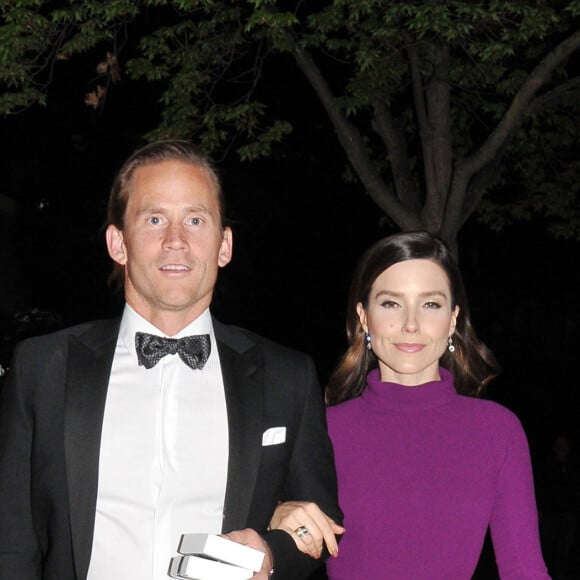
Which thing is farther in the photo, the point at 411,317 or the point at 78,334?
the point at 411,317

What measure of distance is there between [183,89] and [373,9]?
244cm

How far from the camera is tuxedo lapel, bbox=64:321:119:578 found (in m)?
2.70

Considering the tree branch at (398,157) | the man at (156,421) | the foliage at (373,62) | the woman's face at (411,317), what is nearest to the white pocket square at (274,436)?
the man at (156,421)

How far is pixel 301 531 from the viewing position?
289 cm

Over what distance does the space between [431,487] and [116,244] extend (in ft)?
4.71

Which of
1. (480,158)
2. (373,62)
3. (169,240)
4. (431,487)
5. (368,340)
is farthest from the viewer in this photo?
(480,158)

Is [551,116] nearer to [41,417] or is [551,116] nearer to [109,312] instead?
[41,417]

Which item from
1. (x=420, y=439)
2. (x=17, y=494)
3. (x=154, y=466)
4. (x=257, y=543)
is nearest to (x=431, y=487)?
(x=420, y=439)

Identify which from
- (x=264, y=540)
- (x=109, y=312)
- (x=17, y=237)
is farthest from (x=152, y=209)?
(x=17, y=237)

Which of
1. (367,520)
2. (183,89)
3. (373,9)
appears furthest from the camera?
(183,89)

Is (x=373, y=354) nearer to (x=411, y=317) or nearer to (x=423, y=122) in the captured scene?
(x=411, y=317)

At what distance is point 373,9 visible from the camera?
9.95 metres

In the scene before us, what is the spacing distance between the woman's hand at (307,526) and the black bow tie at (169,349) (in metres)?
0.51

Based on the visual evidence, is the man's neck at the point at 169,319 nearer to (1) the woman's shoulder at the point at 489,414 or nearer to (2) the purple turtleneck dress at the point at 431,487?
(2) the purple turtleneck dress at the point at 431,487
